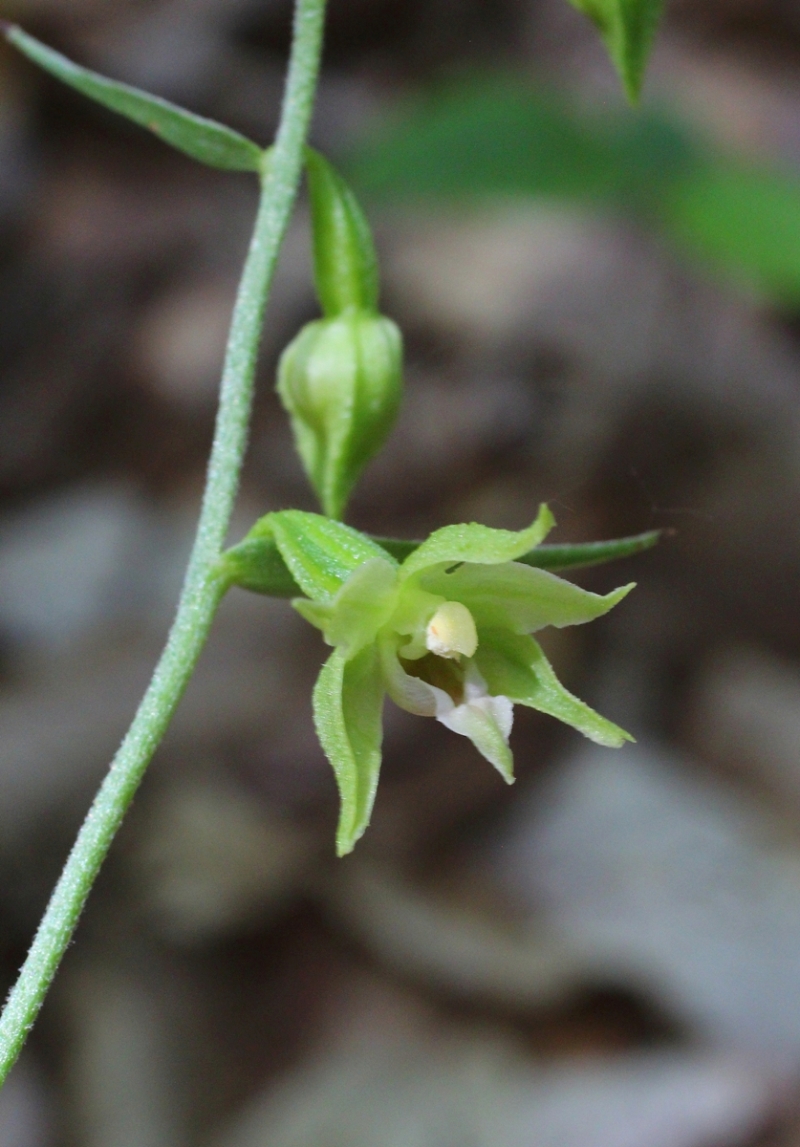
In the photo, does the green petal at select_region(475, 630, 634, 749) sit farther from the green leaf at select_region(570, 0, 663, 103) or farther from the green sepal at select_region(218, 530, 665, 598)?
the green leaf at select_region(570, 0, 663, 103)

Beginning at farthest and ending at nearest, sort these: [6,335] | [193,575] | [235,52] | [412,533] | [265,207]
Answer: [235,52], [6,335], [412,533], [265,207], [193,575]

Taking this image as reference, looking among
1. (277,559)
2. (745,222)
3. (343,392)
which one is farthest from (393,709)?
(277,559)

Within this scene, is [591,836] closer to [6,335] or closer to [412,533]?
[412,533]

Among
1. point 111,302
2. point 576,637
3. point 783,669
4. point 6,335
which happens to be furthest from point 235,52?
point 783,669

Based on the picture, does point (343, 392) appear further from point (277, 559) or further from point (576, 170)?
point (576, 170)

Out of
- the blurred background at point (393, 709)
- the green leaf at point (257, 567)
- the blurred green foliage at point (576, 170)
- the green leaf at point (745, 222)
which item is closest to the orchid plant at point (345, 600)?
the green leaf at point (257, 567)

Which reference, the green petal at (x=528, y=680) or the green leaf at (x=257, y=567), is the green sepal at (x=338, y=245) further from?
the green petal at (x=528, y=680)
